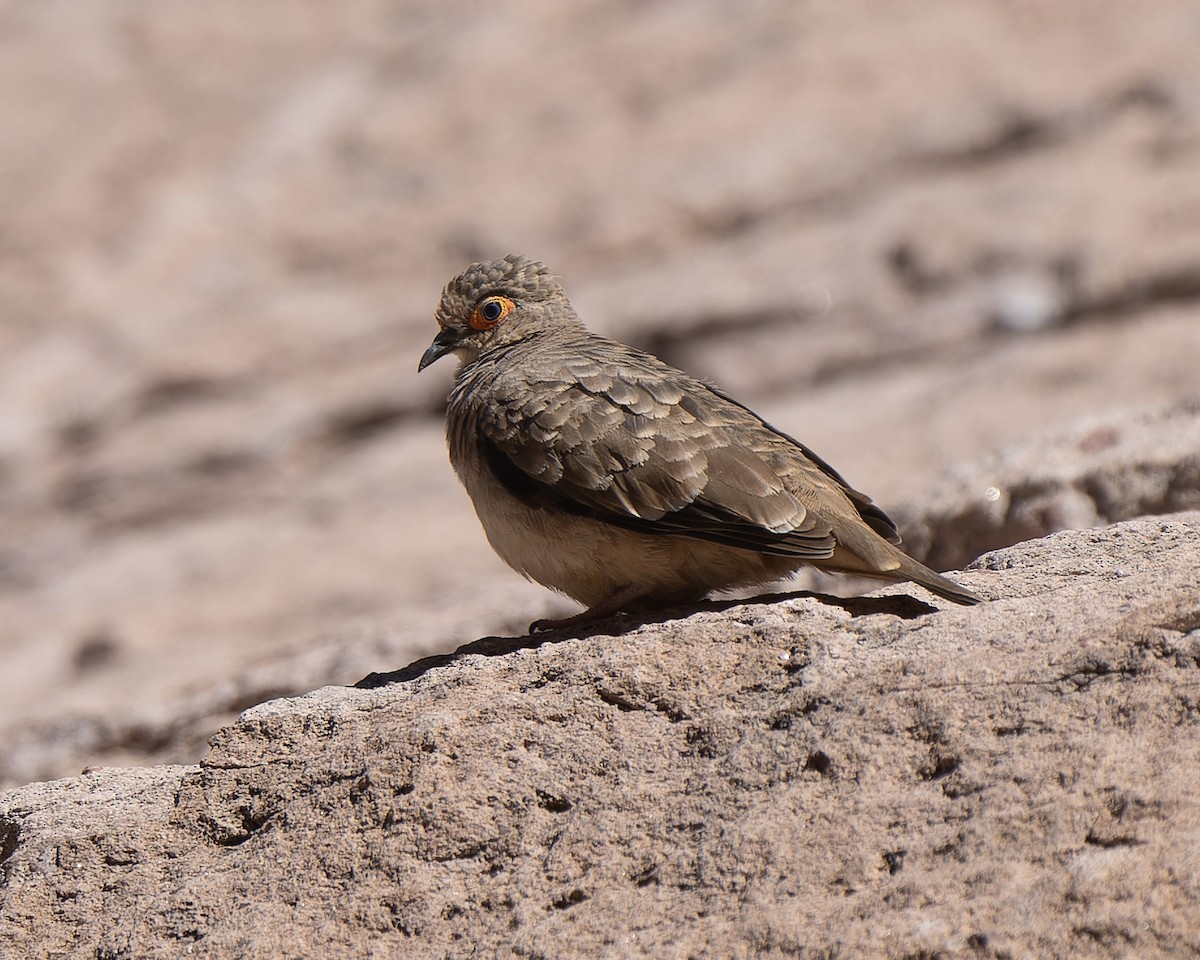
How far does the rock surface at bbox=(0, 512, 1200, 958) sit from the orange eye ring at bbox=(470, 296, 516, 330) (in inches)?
80.0

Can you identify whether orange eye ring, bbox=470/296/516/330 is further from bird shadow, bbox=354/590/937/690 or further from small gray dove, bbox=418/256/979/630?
bird shadow, bbox=354/590/937/690

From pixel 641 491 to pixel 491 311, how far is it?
175 centimetres

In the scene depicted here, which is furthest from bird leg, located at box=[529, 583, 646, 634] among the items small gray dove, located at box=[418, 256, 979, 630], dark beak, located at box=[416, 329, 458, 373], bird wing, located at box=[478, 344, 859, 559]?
dark beak, located at box=[416, 329, 458, 373]

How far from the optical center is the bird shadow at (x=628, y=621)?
453 cm

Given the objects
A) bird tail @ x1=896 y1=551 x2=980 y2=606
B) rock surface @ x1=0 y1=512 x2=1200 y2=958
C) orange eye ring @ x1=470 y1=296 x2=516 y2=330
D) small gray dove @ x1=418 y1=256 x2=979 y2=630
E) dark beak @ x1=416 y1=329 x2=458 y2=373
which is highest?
orange eye ring @ x1=470 y1=296 x2=516 y2=330

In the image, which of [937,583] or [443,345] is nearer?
[937,583]

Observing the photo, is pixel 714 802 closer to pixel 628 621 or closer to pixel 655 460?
pixel 628 621

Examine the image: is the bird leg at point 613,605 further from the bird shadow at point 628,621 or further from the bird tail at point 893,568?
the bird tail at point 893,568

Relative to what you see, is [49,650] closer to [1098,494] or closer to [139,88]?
[1098,494]

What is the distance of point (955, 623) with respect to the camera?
13.6ft

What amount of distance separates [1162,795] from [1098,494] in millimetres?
3637

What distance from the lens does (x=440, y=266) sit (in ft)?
49.0

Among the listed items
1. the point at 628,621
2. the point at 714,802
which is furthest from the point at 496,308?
the point at 714,802

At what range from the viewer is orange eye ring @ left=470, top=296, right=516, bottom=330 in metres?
6.37
